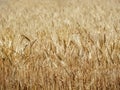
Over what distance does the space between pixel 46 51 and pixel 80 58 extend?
0.27 meters

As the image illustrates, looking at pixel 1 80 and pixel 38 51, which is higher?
pixel 38 51

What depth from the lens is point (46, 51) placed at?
2486mm

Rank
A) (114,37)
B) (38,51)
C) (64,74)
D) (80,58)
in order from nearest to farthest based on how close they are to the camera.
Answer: (64,74)
(80,58)
(38,51)
(114,37)

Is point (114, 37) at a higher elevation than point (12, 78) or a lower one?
higher

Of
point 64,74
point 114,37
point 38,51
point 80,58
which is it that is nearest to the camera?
point 64,74

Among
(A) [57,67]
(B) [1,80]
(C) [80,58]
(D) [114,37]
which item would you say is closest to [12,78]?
(B) [1,80]

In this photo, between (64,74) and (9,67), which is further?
(9,67)

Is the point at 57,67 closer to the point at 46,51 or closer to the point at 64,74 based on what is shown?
the point at 64,74

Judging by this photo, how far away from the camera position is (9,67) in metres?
2.45

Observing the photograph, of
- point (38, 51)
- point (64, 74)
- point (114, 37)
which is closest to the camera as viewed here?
point (64, 74)

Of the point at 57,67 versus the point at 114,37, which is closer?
the point at 57,67

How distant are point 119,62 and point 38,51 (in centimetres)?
71

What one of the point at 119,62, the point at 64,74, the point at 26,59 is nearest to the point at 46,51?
the point at 26,59

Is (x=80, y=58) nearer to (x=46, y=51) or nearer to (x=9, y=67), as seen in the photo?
(x=46, y=51)
